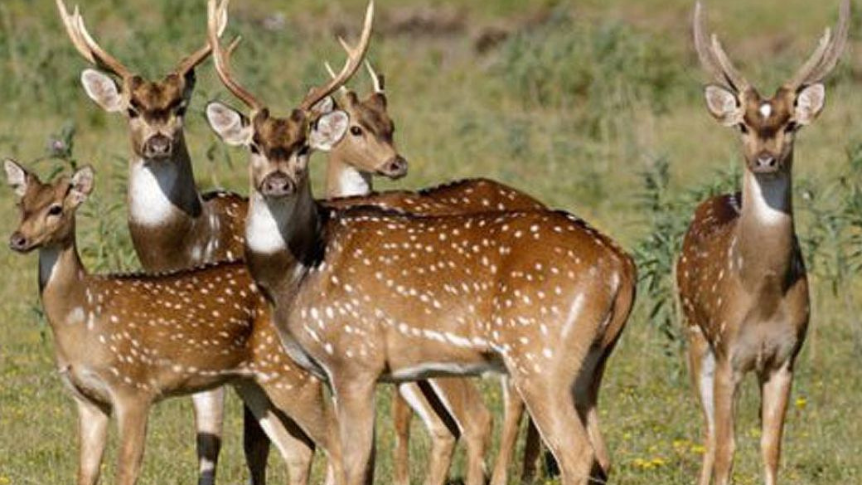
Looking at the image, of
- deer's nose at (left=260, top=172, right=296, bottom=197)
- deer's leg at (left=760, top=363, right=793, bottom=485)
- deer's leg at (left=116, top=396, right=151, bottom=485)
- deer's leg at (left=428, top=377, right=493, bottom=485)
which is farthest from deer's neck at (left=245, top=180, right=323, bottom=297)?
deer's leg at (left=760, top=363, right=793, bottom=485)

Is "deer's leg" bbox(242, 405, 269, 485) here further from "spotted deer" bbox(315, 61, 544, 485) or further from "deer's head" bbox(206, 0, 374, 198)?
"deer's head" bbox(206, 0, 374, 198)

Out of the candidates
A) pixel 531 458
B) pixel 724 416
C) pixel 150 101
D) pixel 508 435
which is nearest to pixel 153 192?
pixel 150 101

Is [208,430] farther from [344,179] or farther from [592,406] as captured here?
[344,179]

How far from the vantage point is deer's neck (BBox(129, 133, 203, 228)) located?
35.4ft

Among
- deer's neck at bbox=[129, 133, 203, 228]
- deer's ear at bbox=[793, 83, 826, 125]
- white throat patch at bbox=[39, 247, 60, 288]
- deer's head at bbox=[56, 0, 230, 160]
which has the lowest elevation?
white throat patch at bbox=[39, 247, 60, 288]

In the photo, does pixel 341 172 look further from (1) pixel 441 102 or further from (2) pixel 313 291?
(1) pixel 441 102

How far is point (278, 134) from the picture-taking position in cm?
944

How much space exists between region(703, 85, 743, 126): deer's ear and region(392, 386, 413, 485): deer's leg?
6.95 ft

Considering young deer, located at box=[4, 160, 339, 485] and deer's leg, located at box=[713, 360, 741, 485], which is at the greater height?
young deer, located at box=[4, 160, 339, 485]

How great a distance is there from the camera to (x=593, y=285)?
934 centimetres

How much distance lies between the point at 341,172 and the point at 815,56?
2780 millimetres

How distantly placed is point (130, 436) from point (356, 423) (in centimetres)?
98

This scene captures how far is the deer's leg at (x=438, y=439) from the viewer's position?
1082cm

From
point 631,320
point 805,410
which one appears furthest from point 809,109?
point 631,320
